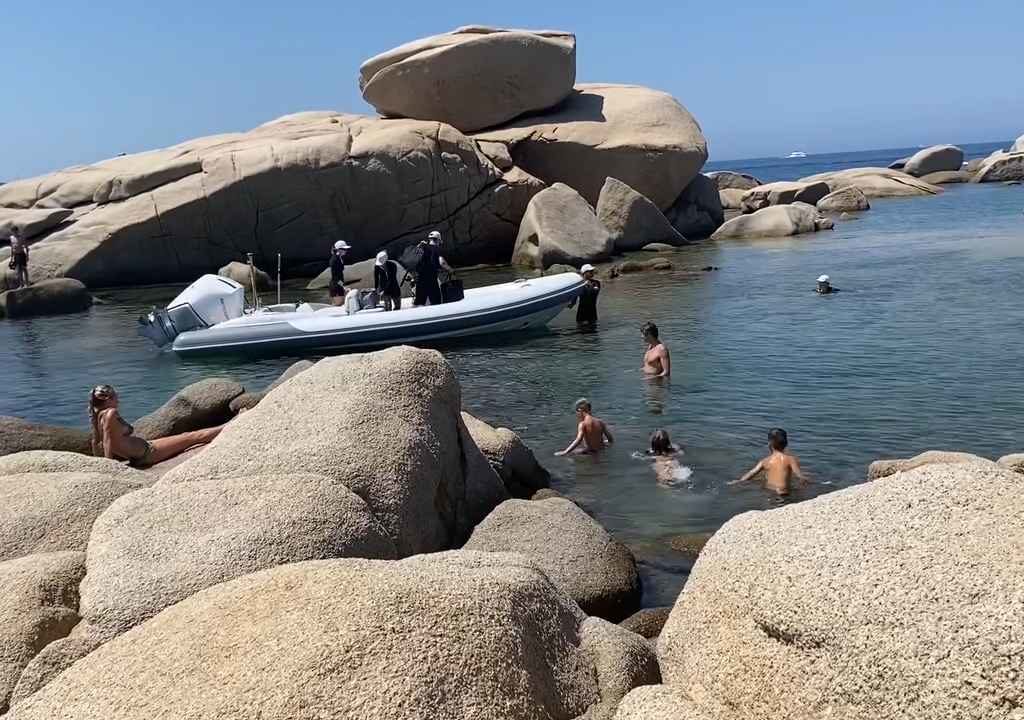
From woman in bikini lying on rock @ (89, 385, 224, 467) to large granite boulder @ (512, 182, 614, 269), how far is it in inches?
693

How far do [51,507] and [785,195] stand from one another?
43334 mm

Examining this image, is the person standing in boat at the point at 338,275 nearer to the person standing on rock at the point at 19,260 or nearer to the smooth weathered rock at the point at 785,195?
the person standing on rock at the point at 19,260

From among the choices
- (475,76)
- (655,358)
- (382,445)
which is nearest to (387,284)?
(655,358)

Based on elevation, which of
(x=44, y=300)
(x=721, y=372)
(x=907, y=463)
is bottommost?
(x=721, y=372)

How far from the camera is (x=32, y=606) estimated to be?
15.0 ft

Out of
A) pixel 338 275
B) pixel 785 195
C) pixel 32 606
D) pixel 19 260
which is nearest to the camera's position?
pixel 32 606

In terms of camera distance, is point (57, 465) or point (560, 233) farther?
point (560, 233)

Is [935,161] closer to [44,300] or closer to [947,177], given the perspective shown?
[947,177]

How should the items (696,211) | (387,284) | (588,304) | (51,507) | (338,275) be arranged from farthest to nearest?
(696,211), (338,275), (588,304), (387,284), (51,507)

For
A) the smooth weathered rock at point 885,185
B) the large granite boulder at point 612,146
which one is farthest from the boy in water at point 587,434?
the smooth weathered rock at point 885,185

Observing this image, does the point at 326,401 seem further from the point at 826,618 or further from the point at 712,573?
the point at 826,618

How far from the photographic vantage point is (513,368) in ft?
52.0

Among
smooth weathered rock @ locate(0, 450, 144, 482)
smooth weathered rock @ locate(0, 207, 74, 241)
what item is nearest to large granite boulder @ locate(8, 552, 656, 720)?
smooth weathered rock @ locate(0, 450, 144, 482)

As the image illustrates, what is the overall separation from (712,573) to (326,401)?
3.28 meters
